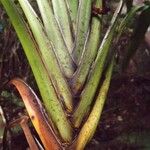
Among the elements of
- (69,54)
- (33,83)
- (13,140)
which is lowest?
(33,83)

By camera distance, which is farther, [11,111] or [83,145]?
[11,111]

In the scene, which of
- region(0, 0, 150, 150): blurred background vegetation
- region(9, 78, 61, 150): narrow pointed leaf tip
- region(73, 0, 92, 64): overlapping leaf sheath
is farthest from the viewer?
region(0, 0, 150, 150): blurred background vegetation

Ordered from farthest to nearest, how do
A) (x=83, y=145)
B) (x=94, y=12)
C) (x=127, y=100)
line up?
(x=127, y=100) < (x=94, y=12) < (x=83, y=145)

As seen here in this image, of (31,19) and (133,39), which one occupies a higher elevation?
(31,19)

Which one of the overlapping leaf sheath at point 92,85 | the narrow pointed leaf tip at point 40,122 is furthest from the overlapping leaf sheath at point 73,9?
the narrow pointed leaf tip at point 40,122

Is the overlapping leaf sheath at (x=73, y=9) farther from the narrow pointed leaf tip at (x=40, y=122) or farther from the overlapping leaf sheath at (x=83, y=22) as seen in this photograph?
the narrow pointed leaf tip at (x=40, y=122)

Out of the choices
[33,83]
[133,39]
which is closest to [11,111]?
[33,83]

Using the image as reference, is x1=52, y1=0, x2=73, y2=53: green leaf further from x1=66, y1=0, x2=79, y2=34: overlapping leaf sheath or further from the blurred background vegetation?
the blurred background vegetation

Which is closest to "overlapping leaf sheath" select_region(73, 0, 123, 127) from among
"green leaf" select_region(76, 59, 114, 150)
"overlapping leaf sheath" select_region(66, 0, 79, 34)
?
"green leaf" select_region(76, 59, 114, 150)

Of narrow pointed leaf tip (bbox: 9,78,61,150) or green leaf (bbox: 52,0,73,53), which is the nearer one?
narrow pointed leaf tip (bbox: 9,78,61,150)

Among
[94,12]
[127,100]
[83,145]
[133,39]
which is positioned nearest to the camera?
[83,145]

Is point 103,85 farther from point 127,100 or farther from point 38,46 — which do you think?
point 127,100
